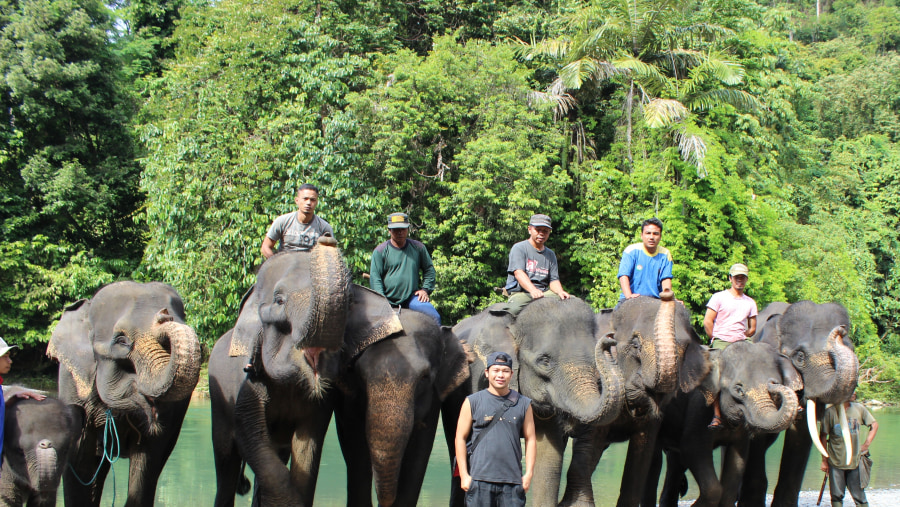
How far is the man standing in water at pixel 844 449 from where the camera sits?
8828mm

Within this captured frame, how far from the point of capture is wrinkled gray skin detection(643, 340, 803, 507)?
26.6ft

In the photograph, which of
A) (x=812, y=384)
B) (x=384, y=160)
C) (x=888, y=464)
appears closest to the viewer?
(x=812, y=384)

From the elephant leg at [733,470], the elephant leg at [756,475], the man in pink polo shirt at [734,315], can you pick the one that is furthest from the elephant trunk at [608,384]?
the elephant leg at [756,475]

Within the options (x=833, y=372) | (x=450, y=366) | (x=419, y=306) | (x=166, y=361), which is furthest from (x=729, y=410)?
(x=166, y=361)

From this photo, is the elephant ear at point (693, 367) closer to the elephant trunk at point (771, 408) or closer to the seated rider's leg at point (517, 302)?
the elephant trunk at point (771, 408)

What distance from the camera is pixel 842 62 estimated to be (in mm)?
48062

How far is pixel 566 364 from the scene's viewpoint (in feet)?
22.4

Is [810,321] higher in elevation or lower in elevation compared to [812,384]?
higher

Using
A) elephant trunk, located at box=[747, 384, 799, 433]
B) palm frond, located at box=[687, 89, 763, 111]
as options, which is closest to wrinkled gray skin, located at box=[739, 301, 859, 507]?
elephant trunk, located at box=[747, 384, 799, 433]

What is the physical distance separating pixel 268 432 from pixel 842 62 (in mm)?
49499

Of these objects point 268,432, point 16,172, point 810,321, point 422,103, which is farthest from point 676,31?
point 268,432

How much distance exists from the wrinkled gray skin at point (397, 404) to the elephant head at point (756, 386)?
277 centimetres

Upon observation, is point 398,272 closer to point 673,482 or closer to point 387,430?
point 387,430

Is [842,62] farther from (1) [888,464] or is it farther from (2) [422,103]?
(1) [888,464]
